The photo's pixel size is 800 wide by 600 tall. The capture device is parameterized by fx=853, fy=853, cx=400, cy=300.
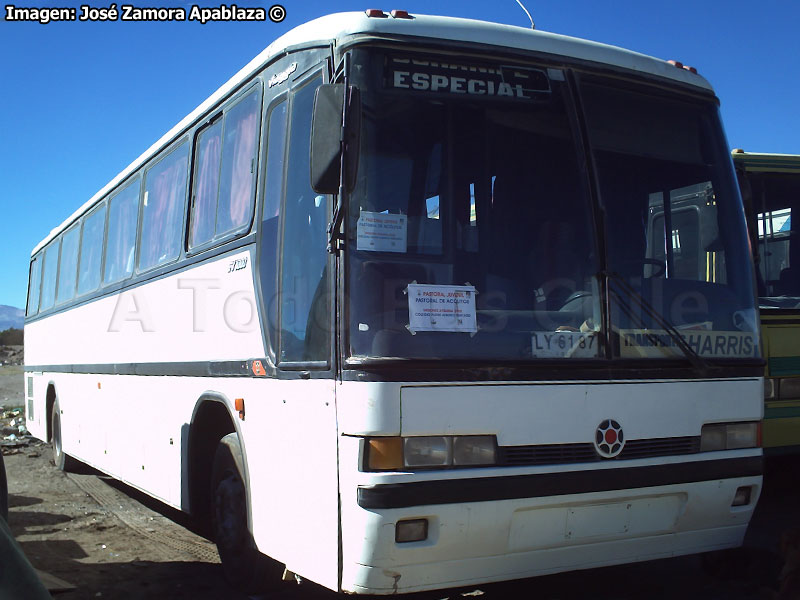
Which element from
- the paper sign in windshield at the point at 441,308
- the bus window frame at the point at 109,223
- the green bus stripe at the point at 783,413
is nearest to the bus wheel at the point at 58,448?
the bus window frame at the point at 109,223

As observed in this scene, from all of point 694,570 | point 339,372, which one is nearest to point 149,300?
point 339,372

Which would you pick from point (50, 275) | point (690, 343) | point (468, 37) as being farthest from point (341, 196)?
point (50, 275)

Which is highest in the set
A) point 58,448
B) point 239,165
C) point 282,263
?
point 239,165

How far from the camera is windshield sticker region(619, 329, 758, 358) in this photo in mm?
4340

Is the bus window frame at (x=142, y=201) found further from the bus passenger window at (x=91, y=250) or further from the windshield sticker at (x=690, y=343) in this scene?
the windshield sticker at (x=690, y=343)

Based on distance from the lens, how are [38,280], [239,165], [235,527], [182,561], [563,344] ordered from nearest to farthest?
[563,344] → [235,527] → [239,165] → [182,561] → [38,280]

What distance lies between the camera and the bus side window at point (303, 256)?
4254 mm

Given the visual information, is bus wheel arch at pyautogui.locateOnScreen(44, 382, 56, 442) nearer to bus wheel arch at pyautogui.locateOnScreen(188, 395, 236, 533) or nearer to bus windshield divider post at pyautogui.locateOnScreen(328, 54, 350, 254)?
bus wheel arch at pyautogui.locateOnScreen(188, 395, 236, 533)

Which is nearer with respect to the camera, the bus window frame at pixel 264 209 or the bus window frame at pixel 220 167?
the bus window frame at pixel 264 209

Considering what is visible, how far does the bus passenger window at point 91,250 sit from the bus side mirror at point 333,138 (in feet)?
21.0

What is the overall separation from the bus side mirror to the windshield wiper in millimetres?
1417

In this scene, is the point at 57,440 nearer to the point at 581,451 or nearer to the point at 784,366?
the point at 784,366

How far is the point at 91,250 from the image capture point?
1031 cm

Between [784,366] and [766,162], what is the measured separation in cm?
228
